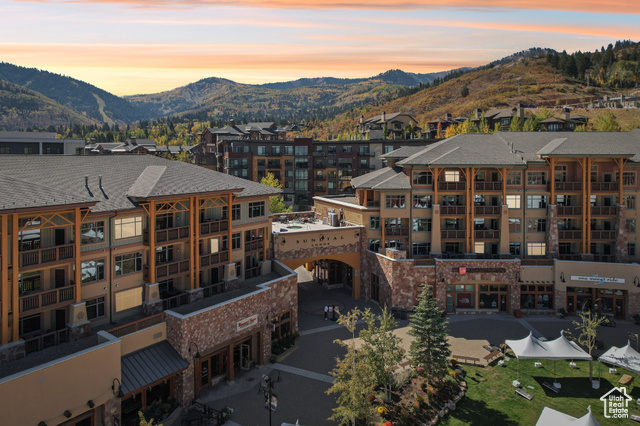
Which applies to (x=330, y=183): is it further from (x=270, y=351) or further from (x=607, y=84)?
(x=607, y=84)

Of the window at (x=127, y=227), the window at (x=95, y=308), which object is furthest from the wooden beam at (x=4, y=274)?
the window at (x=127, y=227)

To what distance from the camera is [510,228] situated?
151 ft

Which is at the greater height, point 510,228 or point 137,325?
point 510,228

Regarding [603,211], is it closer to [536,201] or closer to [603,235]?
[603,235]

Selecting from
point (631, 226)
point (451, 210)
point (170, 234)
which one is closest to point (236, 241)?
point (170, 234)

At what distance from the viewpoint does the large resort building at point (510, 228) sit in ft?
142

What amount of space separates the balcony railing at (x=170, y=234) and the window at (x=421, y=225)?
2391 centimetres

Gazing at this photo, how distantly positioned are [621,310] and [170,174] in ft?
143

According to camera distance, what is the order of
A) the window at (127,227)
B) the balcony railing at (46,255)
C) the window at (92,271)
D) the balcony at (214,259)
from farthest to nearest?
the balcony at (214,259), the window at (127,227), the window at (92,271), the balcony railing at (46,255)

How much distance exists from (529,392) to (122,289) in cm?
2824

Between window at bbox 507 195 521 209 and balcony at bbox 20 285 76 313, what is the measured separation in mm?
39794

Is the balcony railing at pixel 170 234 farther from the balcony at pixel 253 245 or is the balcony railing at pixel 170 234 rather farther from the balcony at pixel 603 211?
the balcony at pixel 603 211

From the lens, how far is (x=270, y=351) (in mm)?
34719

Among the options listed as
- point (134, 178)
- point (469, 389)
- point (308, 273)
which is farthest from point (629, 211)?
point (134, 178)
